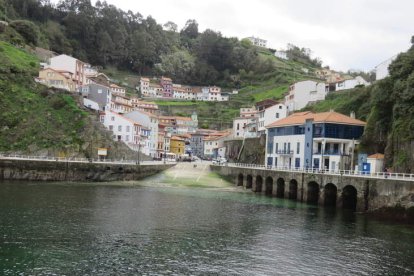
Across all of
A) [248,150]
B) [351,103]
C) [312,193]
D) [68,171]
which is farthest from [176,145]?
[312,193]

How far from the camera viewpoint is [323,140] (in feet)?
237

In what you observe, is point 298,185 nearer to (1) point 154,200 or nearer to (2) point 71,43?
(1) point 154,200

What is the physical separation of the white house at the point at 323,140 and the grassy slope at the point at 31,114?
42.6 metres

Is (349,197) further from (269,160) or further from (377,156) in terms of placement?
(269,160)

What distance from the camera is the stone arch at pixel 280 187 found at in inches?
2889

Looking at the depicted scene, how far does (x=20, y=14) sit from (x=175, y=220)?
156 m

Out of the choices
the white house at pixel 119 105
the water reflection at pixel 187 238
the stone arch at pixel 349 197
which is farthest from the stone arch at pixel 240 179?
the white house at pixel 119 105

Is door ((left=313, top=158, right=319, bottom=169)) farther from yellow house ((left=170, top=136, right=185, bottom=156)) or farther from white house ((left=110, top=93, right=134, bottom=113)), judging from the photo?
yellow house ((left=170, top=136, right=185, bottom=156))

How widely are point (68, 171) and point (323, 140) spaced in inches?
1796

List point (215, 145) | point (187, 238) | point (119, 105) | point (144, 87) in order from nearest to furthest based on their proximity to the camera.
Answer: point (187, 238) → point (119, 105) → point (215, 145) → point (144, 87)

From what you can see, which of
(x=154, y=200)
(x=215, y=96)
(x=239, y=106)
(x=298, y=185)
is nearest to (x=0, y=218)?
(x=154, y=200)

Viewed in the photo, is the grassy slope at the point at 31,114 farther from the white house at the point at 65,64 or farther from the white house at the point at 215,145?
the white house at the point at 215,145

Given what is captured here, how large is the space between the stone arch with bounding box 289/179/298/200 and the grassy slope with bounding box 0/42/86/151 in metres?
43.7

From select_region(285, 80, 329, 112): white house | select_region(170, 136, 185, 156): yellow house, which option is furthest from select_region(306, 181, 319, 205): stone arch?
select_region(170, 136, 185, 156): yellow house
